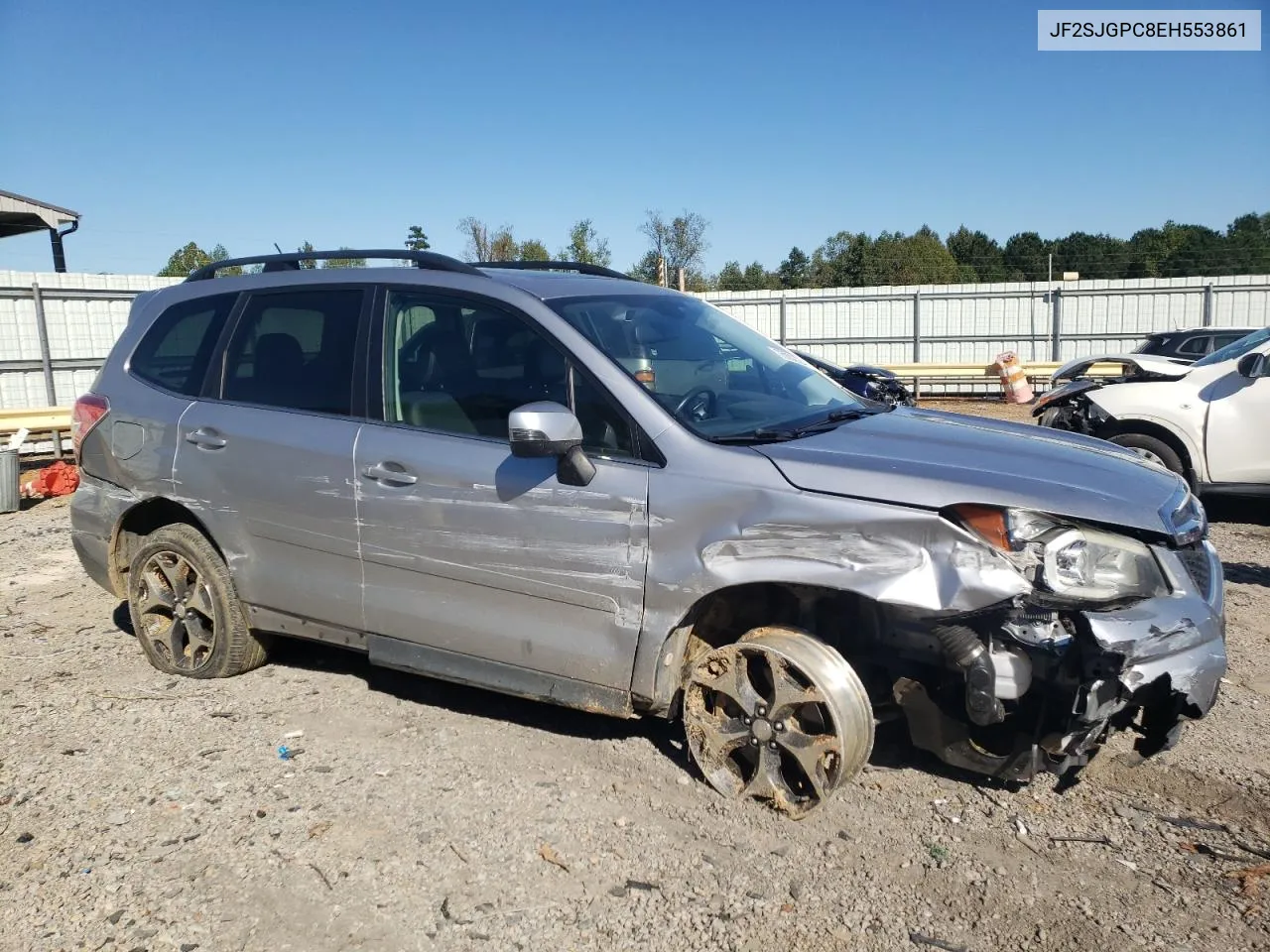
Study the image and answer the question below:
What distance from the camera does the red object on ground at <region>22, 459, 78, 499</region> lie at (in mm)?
10938

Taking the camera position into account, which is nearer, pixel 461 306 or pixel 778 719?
pixel 778 719

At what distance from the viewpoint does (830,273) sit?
60.4m

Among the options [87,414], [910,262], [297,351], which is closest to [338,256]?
[297,351]

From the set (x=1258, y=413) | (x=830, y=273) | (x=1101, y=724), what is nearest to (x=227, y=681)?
(x=1101, y=724)

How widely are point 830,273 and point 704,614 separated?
59.3m

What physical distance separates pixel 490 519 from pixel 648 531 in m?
0.65

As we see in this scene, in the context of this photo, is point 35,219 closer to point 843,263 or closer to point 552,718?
point 552,718

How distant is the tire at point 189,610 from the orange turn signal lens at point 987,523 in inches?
128

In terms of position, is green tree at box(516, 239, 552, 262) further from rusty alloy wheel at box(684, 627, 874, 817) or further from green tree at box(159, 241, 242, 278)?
rusty alloy wheel at box(684, 627, 874, 817)

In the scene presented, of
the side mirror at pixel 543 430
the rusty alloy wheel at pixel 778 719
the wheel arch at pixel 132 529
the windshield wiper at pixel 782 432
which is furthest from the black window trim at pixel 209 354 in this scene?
the rusty alloy wheel at pixel 778 719

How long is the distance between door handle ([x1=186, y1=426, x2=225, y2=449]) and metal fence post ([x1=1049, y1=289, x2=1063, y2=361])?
873 inches

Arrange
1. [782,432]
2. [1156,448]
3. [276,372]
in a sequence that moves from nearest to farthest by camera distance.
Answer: [782,432]
[276,372]
[1156,448]

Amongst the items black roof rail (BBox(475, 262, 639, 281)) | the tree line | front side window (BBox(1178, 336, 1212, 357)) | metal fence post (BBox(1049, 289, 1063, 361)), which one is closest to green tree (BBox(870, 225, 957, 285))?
the tree line

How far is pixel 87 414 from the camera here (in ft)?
16.6
